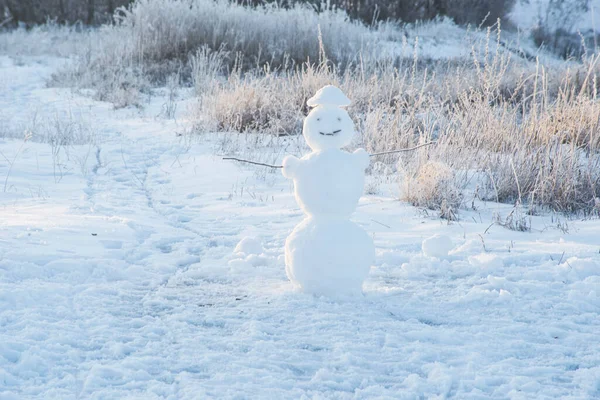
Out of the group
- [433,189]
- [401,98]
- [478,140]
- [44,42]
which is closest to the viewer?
[433,189]

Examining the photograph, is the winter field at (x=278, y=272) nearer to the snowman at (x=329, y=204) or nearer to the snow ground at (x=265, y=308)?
the snow ground at (x=265, y=308)

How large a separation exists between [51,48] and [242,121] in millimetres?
8994

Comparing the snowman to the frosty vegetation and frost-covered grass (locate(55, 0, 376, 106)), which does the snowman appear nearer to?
the frosty vegetation

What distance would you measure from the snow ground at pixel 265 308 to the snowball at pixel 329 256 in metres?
0.09

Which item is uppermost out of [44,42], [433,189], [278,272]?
[433,189]

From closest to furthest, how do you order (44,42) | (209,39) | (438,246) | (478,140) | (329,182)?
(329,182)
(438,246)
(478,140)
(209,39)
(44,42)

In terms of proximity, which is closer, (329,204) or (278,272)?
(329,204)

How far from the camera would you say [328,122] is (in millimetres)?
2781

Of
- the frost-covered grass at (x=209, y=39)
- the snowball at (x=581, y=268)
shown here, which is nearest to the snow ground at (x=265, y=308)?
the snowball at (x=581, y=268)

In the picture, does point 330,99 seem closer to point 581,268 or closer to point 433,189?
point 581,268

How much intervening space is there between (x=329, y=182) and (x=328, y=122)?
0.27 m

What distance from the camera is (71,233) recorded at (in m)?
3.52

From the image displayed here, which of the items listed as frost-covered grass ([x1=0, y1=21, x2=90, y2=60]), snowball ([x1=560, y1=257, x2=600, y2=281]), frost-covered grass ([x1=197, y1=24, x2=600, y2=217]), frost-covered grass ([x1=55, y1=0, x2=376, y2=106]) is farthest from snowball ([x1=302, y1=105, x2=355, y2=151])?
frost-covered grass ([x1=0, y1=21, x2=90, y2=60])

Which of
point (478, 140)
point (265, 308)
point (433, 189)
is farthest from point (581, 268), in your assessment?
point (478, 140)
